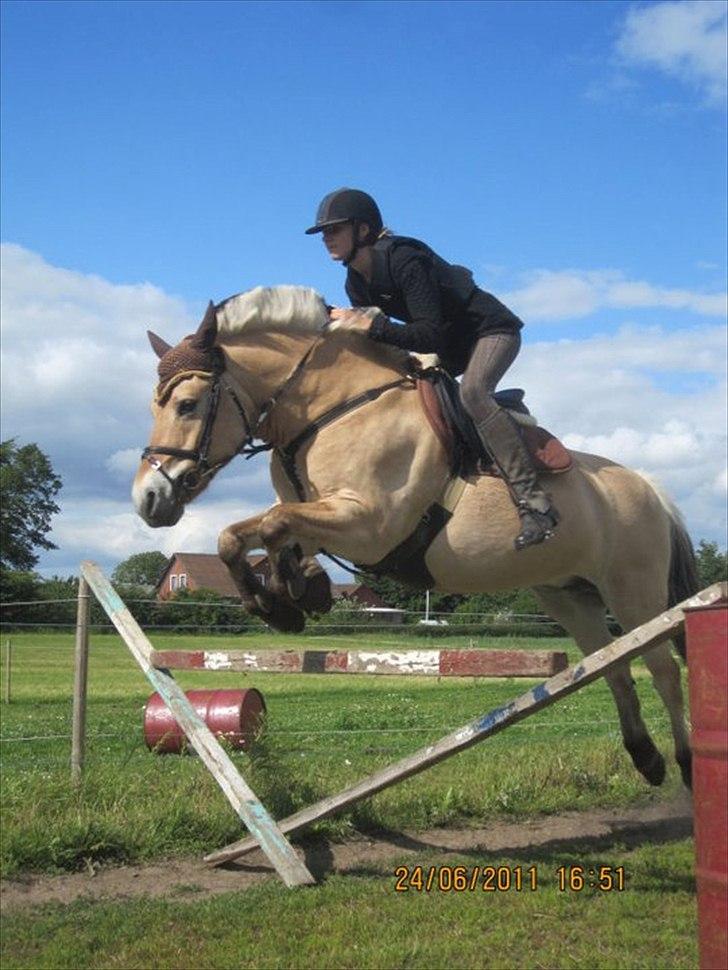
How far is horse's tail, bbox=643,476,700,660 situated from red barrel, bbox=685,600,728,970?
10.7 ft

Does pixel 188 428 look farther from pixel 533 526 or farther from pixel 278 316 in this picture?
pixel 533 526

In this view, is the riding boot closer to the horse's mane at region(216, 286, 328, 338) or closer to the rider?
the rider

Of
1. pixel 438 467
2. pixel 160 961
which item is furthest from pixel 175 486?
pixel 160 961

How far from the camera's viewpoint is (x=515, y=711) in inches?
172

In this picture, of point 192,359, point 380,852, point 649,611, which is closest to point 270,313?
point 192,359

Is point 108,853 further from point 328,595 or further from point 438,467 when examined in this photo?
point 438,467

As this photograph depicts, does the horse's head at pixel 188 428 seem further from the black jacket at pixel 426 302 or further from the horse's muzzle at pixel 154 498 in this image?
the black jacket at pixel 426 302

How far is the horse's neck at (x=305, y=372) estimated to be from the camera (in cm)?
475

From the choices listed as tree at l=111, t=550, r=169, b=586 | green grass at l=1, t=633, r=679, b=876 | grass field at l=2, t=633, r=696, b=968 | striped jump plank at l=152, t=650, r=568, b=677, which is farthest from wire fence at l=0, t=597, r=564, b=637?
tree at l=111, t=550, r=169, b=586

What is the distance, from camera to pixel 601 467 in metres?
5.59

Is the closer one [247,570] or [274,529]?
[274,529]

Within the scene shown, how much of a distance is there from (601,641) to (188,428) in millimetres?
2818
